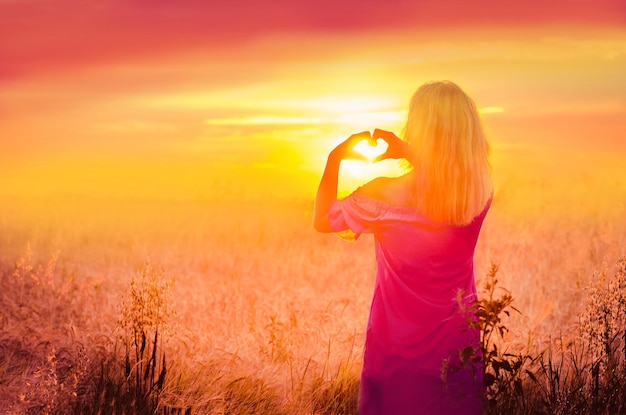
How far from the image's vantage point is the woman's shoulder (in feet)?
12.2

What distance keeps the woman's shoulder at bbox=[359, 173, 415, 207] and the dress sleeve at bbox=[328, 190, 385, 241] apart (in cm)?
4

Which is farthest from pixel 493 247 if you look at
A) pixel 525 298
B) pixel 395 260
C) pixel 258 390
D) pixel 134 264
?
pixel 395 260

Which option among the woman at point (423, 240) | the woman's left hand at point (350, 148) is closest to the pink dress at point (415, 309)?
the woman at point (423, 240)

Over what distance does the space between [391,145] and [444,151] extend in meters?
0.27

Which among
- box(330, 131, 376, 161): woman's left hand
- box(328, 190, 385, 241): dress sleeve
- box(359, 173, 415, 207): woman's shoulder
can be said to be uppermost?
box(330, 131, 376, 161): woman's left hand

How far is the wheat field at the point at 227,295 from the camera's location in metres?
4.71

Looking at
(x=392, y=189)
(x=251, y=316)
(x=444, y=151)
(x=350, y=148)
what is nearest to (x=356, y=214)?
(x=392, y=189)

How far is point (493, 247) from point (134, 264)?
15.6ft

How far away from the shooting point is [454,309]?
3801 mm

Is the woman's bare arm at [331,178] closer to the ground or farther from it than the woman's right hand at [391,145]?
closer to the ground

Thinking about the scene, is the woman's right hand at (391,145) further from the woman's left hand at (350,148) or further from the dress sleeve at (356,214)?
the dress sleeve at (356,214)

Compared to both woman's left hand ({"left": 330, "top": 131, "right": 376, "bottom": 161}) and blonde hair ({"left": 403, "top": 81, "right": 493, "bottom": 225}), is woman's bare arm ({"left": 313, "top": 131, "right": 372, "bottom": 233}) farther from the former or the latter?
blonde hair ({"left": 403, "top": 81, "right": 493, "bottom": 225})

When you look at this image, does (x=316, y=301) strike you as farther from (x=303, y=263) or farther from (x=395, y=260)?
(x=395, y=260)

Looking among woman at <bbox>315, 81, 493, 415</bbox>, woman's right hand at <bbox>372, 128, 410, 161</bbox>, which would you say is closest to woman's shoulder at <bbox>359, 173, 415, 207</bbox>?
woman at <bbox>315, 81, 493, 415</bbox>
